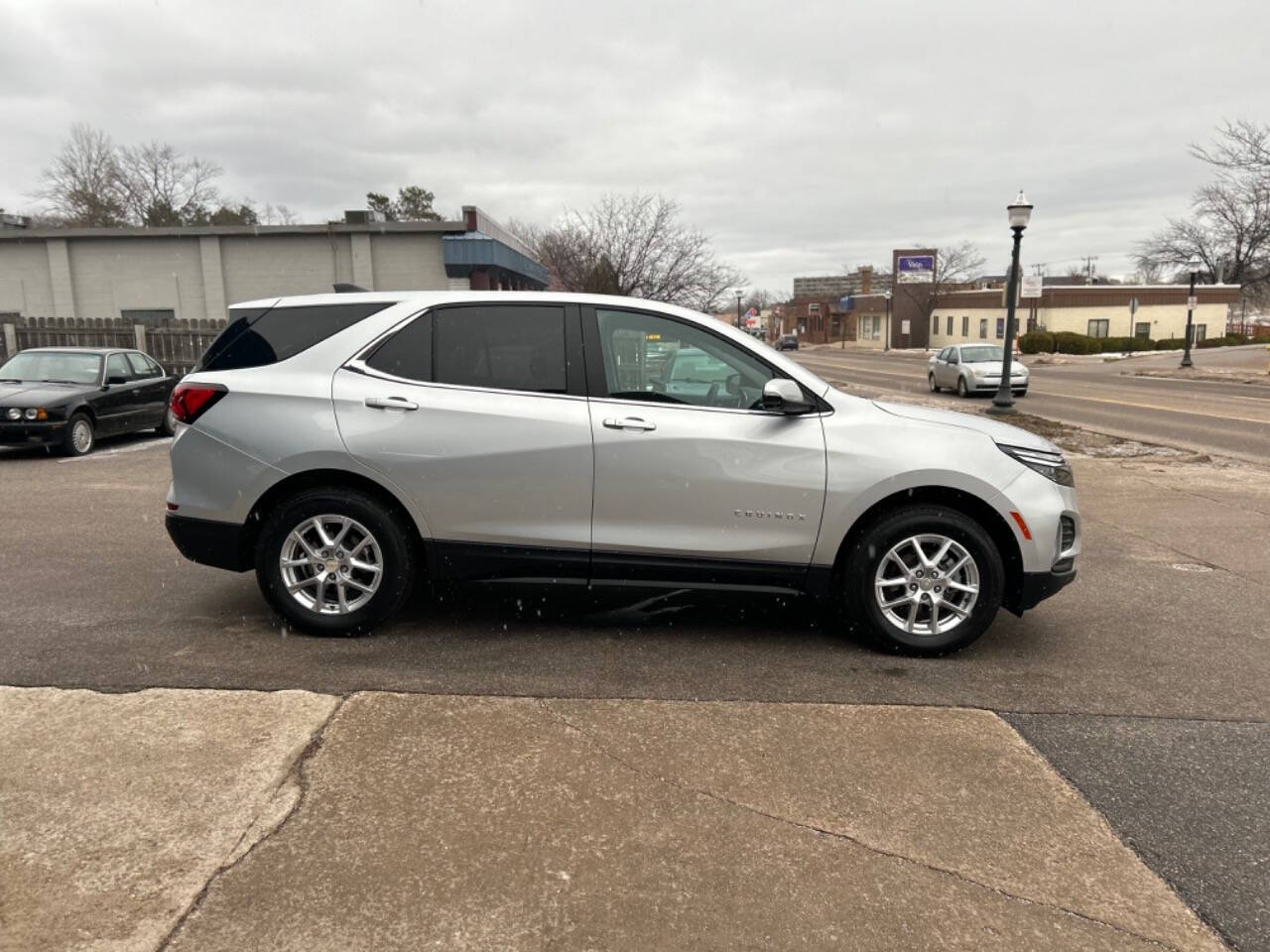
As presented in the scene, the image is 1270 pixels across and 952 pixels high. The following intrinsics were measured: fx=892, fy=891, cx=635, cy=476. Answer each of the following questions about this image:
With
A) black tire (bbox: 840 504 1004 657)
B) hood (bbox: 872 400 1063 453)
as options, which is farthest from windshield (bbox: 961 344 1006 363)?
black tire (bbox: 840 504 1004 657)

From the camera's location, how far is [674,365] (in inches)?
181

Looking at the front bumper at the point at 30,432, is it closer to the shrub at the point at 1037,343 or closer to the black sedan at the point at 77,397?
the black sedan at the point at 77,397

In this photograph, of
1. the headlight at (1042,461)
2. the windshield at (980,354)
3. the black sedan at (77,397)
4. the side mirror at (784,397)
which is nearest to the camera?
the side mirror at (784,397)

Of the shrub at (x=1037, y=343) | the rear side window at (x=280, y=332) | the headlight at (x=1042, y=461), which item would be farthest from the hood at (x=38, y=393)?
the shrub at (x=1037, y=343)

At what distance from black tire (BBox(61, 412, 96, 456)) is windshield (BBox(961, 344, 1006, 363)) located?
2272cm

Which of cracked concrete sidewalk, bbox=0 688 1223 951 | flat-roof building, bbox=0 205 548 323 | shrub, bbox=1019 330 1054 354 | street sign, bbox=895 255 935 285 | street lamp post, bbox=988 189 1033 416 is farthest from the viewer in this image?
street sign, bbox=895 255 935 285

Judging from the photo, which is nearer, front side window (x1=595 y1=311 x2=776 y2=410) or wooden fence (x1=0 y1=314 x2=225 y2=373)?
front side window (x1=595 y1=311 x2=776 y2=410)

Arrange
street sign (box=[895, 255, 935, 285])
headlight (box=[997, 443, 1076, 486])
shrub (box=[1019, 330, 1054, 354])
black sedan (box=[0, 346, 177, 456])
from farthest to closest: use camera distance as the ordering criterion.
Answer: street sign (box=[895, 255, 935, 285]), shrub (box=[1019, 330, 1054, 354]), black sedan (box=[0, 346, 177, 456]), headlight (box=[997, 443, 1076, 486])

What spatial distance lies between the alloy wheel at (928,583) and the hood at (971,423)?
0.62 metres

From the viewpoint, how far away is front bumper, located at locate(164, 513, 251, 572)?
4633 millimetres

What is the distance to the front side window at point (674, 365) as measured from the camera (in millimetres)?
4531

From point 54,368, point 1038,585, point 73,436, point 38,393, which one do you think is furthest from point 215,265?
point 1038,585

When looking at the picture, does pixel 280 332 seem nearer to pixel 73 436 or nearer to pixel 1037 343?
pixel 73 436

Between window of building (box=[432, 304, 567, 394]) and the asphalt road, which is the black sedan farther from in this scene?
the asphalt road
